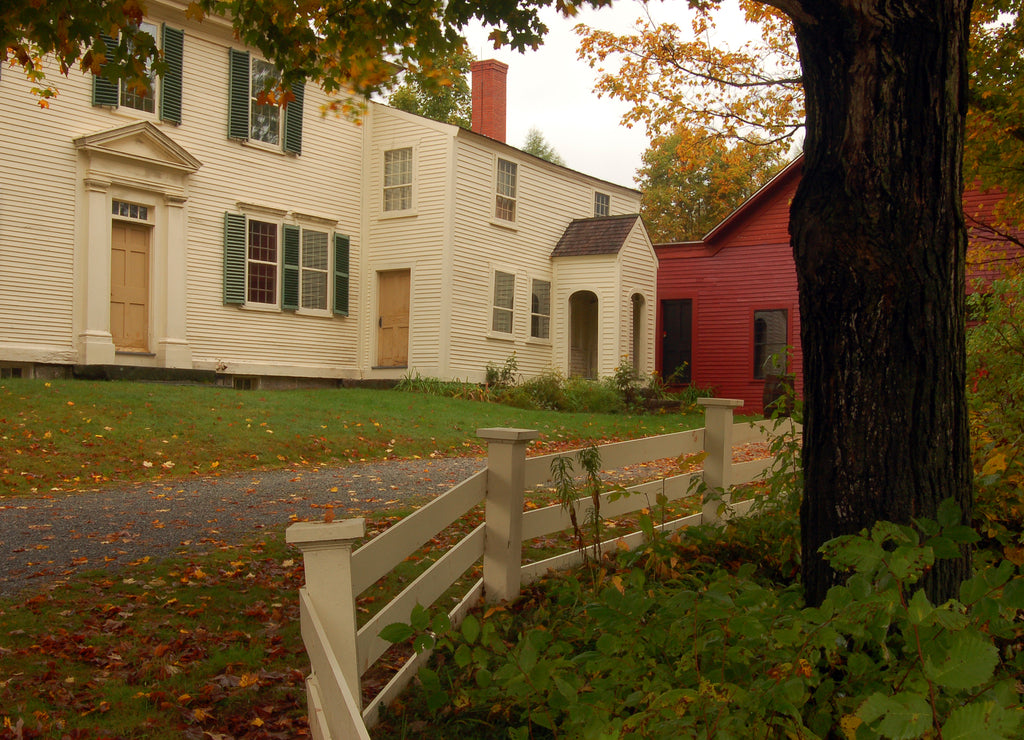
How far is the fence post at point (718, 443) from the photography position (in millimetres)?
7043

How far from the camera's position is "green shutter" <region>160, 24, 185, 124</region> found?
18281 millimetres

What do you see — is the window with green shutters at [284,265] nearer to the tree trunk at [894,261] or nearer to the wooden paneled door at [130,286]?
the wooden paneled door at [130,286]

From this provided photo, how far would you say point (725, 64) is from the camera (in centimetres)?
1786

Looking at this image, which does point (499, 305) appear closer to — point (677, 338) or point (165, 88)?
point (677, 338)

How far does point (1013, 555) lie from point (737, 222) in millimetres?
21284

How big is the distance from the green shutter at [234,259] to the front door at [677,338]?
1264 cm

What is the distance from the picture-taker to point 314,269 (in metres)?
21.0

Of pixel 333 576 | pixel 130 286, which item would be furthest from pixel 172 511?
pixel 130 286

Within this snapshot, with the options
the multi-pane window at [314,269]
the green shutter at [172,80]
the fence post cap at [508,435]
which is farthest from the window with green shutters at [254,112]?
the fence post cap at [508,435]

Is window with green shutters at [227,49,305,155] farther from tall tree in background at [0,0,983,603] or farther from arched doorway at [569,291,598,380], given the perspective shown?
tall tree in background at [0,0,983,603]

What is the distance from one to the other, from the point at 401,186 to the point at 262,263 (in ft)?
13.6

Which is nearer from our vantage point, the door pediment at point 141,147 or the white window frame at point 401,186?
the door pediment at point 141,147

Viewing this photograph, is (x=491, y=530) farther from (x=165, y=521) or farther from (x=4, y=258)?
(x=4, y=258)

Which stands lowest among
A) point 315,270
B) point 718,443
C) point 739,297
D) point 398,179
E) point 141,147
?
point 718,443
